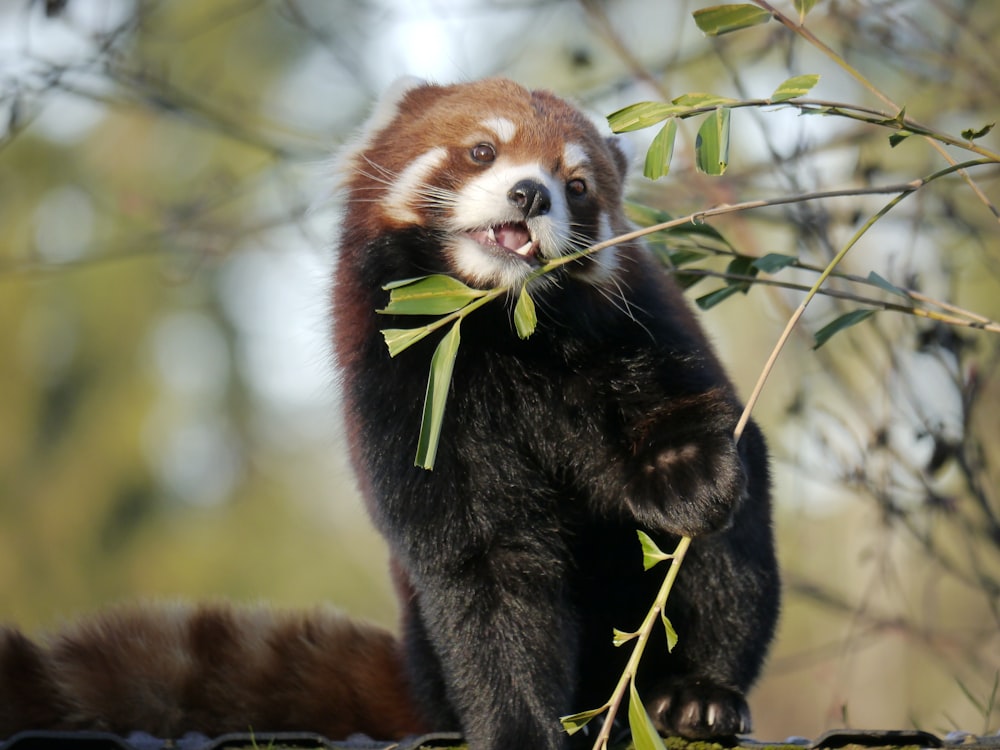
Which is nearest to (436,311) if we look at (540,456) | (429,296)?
(429,296)

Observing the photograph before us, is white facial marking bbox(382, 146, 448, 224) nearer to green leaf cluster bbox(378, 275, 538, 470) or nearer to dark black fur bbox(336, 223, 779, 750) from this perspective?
dark black fur bbox(336, 223, 779, 750)

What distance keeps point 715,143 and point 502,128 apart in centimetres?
117

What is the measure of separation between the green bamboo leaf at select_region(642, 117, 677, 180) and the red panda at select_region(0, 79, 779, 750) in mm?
445

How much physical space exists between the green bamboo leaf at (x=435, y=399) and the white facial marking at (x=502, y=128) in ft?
4.15

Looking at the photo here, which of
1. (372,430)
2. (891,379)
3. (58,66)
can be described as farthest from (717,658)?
(58,66)

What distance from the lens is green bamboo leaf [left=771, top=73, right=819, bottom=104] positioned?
268 cm

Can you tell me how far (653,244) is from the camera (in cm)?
383

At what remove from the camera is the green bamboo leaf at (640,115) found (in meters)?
2.78

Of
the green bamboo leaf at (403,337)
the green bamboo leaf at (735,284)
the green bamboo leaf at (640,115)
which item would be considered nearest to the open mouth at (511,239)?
the green bamboo leaf at (735,284)

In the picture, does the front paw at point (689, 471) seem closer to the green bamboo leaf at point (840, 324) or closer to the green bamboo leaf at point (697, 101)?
the green bamboo leaf at point (840, 324)

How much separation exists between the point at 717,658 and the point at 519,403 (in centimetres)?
105

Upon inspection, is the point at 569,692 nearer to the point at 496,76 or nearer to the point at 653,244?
the point at 653,244

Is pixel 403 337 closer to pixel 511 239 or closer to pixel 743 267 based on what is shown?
pixel 511 239

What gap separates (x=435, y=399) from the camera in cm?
265
